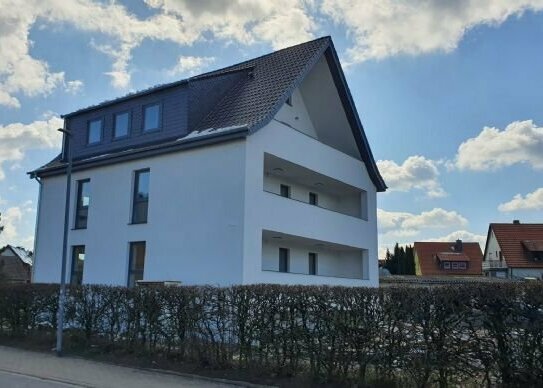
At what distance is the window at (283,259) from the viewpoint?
888 inches

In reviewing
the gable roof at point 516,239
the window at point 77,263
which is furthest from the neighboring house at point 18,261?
the gable roof at point 516,239

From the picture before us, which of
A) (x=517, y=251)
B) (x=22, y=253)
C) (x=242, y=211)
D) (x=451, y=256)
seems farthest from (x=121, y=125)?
(x=451, y=256)

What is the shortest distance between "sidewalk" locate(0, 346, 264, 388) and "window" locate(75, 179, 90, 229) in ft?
32.5

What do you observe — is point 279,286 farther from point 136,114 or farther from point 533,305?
point 136,114

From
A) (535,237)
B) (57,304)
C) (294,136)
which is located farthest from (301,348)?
(535,237)

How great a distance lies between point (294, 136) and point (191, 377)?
11249 mm

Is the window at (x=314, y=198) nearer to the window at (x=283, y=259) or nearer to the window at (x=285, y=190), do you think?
the window at (x=285, y=190)

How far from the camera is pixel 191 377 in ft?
35.0

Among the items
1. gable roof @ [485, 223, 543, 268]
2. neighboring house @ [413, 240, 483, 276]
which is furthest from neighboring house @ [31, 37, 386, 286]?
neighboring house @ [413, 240, 483, 276]

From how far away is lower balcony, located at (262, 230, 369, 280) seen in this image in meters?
21.6

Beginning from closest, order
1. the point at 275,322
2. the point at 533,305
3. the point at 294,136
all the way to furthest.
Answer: the point at 533,305 < the point at 275,322 < the point at 294,136

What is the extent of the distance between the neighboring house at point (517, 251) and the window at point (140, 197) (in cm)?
4393

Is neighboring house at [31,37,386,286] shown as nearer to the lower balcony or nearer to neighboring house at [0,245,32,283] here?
the lower balcony

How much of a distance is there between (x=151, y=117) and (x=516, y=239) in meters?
47.8
